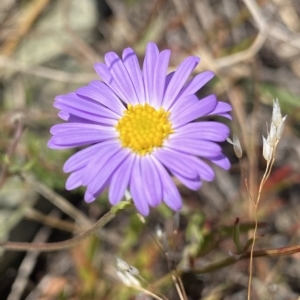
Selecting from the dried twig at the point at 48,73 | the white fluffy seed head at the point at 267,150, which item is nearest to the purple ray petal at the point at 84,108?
the white fluffy seed head at the point at 267,150

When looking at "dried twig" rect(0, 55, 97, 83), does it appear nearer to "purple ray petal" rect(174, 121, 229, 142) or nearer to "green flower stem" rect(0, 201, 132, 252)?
"green flower stem" rect(0, 201, 132, 252)

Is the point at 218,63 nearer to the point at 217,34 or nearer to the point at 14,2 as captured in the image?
the point at 217,34

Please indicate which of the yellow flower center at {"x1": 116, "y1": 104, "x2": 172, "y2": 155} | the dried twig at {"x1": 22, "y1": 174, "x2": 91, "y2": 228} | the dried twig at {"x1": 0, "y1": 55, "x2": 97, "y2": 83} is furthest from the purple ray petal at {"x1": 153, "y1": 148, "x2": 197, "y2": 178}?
the dried twig at {"x1": 0, "y1": 55, "x2": 97, "y2": 83}

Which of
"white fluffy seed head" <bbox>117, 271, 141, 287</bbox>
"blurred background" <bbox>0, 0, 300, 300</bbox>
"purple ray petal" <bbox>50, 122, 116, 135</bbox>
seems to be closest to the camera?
"purple ray petal" <bbox>50, 122, 116, 135</bbox>

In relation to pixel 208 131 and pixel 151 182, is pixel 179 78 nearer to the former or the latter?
pixel 208 131

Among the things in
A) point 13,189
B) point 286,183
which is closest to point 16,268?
point 13,189

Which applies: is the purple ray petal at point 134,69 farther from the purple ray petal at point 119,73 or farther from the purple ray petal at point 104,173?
the purple ray petal at point 104,173

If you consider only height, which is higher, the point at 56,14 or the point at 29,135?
the point at 56,14

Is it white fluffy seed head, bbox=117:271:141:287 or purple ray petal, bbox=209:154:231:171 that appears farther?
white fluffy seed head, bbox=117:271:141:287
